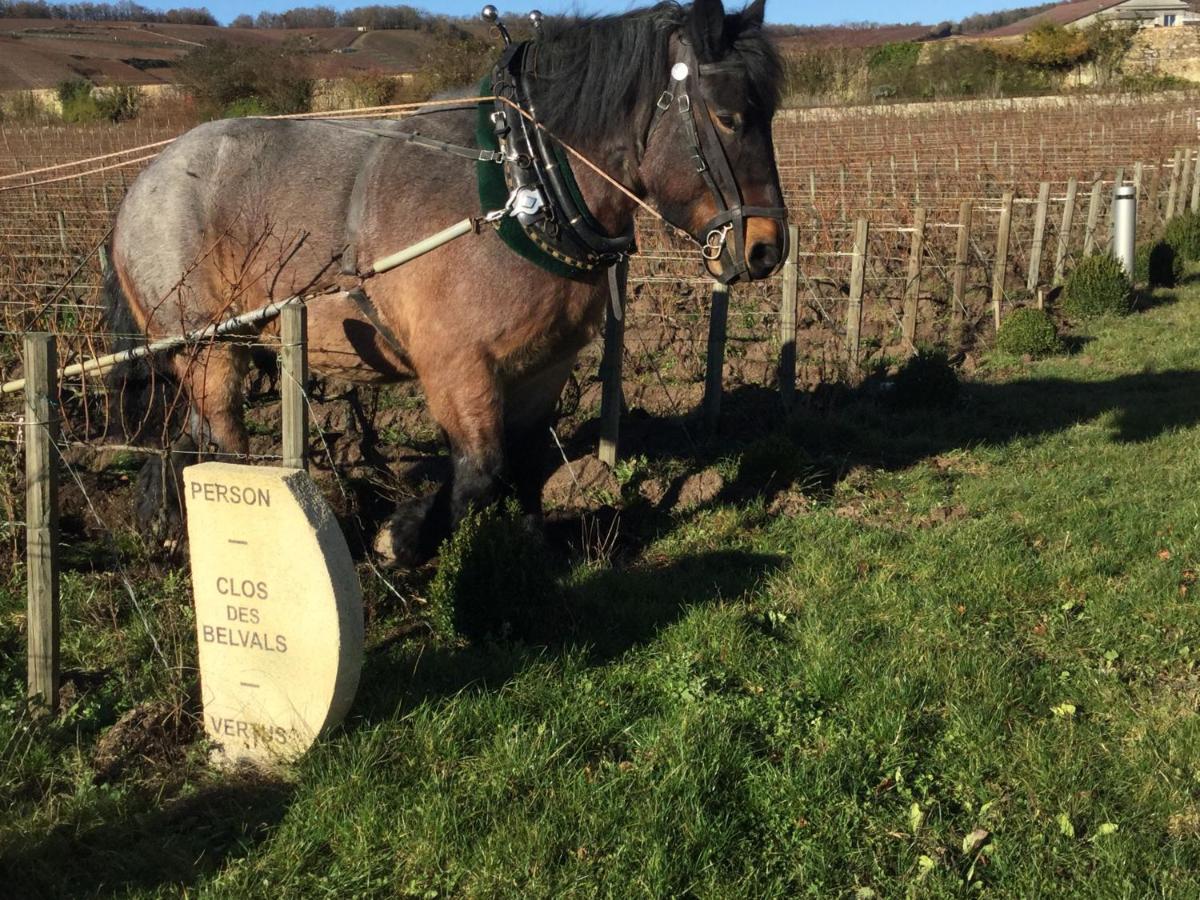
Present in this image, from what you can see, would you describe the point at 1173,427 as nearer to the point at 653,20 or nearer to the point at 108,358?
the point at 653,20

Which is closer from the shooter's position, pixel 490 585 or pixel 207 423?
pixel 490 585

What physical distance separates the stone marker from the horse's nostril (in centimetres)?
191

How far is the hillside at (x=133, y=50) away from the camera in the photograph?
56.2 meters

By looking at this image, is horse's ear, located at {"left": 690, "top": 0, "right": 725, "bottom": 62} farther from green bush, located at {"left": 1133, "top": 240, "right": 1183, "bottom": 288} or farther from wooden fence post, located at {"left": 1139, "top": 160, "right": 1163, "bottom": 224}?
wooden fence post, located at {"left": 1139, "top": 160, "right": 1163, "bottom": 224}

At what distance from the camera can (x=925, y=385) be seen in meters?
8.62

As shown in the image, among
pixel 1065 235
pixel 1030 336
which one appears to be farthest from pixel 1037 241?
pixel 1030 336

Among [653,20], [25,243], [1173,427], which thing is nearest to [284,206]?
[653,20]

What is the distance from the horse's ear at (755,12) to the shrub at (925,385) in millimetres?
4726

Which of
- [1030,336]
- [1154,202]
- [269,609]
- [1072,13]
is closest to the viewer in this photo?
[269,609]

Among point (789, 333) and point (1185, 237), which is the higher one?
point (1185, 237)

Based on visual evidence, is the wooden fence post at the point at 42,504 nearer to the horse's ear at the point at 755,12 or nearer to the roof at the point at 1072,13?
the horse's ear at the point at 755,12

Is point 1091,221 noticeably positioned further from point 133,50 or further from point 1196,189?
point 133,50

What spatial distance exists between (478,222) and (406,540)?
157 cm

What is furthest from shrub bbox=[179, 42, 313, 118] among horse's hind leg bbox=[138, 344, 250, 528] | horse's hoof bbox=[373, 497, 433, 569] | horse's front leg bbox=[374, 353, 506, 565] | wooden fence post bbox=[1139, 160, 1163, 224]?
horse's front leg bbox=[374, 353, 506, 565]
